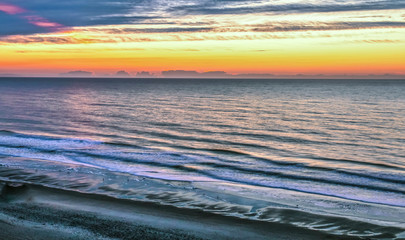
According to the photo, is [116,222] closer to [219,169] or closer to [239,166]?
[219,169]

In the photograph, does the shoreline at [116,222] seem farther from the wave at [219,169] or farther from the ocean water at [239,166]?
the wave at [219,169]

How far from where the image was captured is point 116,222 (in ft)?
35.2

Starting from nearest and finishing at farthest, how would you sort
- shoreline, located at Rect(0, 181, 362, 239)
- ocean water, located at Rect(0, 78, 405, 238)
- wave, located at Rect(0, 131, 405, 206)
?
shoreline, located at Rect(0, 181, 362, 239)
ocean water, located at Rect(0, 78, 405, 238)
wave, located at Rect(0, 131, 405, 206)

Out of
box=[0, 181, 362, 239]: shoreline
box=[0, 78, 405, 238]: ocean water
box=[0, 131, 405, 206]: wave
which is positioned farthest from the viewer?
box=[0, 131, 405, 206]: wave

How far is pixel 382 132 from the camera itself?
100 ft

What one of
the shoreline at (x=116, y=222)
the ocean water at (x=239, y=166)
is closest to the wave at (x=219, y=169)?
the ocean water at (x=239, y=166)

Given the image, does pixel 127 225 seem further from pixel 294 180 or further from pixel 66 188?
pixel 294 180

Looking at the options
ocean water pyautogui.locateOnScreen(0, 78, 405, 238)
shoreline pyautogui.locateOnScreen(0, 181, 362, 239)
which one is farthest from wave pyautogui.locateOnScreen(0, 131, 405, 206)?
shoreline pyautogui.locateOnScreen(0, 181, 362, 239)

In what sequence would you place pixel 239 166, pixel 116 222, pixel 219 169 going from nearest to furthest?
pixel 116 222, pixel 219 169, pixel 239 166

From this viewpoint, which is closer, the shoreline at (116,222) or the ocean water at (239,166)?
the shoreline at (116,222)

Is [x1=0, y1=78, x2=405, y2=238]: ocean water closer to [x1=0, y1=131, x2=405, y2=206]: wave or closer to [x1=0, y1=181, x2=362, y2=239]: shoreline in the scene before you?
[x1=0, y1=131, x2=405, y2=206]: wave

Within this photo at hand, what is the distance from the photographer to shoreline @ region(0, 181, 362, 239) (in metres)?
9.84

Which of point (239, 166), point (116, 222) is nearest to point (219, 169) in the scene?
point (239, 166)

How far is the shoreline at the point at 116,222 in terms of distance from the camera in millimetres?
9836
